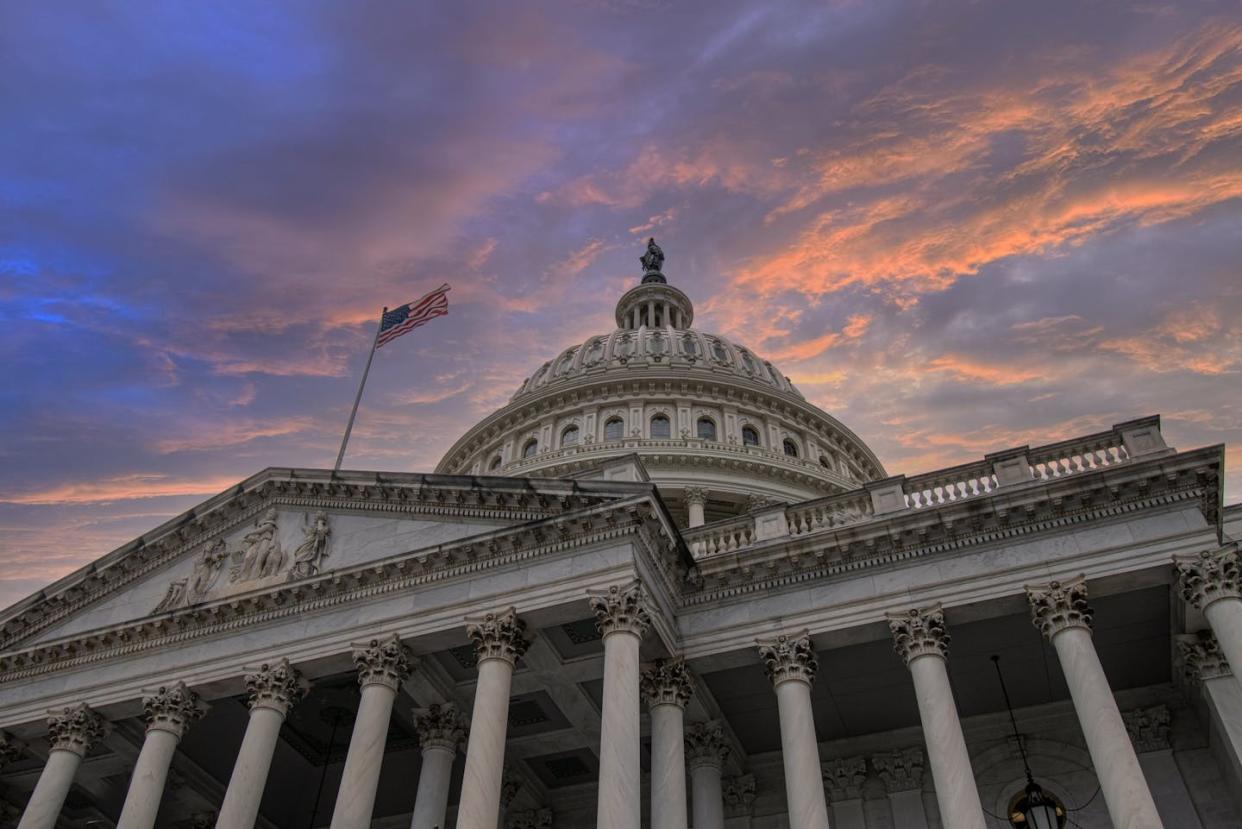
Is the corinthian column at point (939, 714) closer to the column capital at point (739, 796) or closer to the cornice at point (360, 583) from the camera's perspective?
the cornice at point (360, 583)

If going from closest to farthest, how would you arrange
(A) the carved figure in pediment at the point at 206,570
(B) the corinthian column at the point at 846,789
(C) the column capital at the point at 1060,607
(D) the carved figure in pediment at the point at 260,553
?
(C) the column capital at the point at 1060,607 → (B) the corinthian column at the point at 846,789 → (D) the carved figure in pediment at the point at 260,553 → (A) the carved figure in pediment at the point at 206,570

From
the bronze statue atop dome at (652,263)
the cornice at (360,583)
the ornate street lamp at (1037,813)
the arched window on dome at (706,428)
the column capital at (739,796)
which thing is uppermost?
the bronze statue atop dome at (652,263)

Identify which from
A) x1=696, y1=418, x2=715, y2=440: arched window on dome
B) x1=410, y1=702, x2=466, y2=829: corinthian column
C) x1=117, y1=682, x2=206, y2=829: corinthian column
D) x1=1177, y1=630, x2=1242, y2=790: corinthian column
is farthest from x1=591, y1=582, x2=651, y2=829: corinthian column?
x1=696, y1=418, x2=715, y2=440: arched window on dome

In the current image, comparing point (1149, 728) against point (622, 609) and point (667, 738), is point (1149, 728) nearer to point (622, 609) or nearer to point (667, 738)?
point (667, 738)

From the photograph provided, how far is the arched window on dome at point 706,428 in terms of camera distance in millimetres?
50566

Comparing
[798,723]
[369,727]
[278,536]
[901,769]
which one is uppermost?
[278,536]

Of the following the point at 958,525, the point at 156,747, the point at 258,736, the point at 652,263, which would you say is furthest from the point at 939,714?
the point at 652,263

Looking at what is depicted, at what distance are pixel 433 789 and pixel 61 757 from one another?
376 inches

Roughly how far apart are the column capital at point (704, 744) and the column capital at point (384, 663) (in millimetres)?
7069

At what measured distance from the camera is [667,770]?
798 inches

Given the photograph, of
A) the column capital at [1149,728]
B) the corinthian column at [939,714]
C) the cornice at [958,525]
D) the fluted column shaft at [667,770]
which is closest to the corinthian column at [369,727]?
the fluted column shaft at [667,770]

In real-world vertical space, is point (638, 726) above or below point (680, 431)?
below

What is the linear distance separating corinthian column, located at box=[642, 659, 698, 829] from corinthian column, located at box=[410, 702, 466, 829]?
5.31 metres

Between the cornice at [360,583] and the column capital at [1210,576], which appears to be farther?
the cornice at [360,583]
